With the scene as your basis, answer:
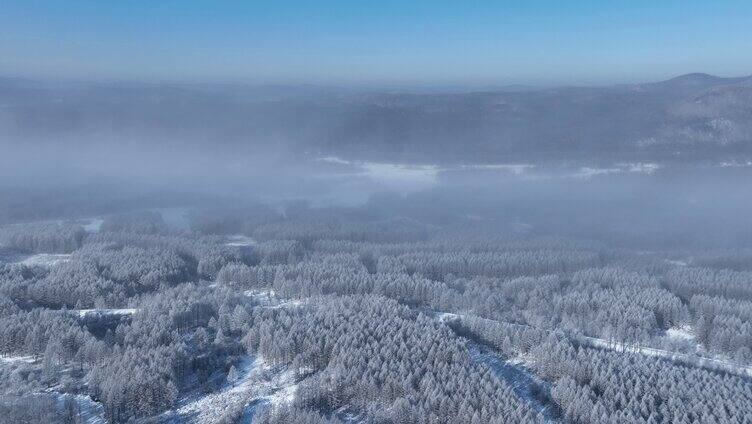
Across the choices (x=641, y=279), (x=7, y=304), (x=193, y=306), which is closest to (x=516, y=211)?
(x=641, y=279)

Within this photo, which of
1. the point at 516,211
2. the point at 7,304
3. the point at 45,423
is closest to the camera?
the point at 45,423

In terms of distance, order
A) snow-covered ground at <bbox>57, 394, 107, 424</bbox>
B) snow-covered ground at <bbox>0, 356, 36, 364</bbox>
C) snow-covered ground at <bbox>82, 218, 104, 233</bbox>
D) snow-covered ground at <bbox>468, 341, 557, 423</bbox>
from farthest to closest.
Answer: snow-covered ground at <bbox>82, 218, 104, 233</bbox>
snow-covered ground at <bbox>0, 356, 36, 364</bbox>
snow-covered ground at <bbox>468, 341, 557, 423</bbox>
snow-covered ground at <bbox>57, 394, 107, 424</bbox>

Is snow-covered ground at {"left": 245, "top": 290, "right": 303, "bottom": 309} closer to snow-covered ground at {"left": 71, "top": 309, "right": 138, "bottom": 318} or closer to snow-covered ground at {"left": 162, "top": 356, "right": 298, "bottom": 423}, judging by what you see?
snow-covered ground at {"left": 71, "top": 309, "right": 138, "bottom": 318}

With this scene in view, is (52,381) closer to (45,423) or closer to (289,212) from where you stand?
(45,423)

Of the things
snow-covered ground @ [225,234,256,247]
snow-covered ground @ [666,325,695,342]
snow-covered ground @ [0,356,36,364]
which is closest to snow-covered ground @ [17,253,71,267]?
snow-covered ground @ [225,234,256,247]

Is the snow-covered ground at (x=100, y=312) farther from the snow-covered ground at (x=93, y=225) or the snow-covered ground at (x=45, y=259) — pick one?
the snow-covered ground at (x=93, y=225)

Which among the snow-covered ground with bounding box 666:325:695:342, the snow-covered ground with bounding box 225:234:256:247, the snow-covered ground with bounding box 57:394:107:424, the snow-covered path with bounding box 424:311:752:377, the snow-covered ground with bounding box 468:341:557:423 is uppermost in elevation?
the snow-covered ground with bounding box 57:394:107:424
